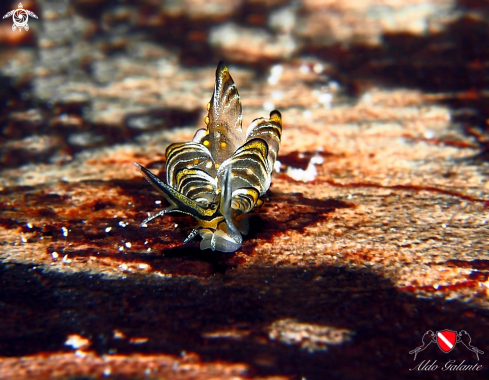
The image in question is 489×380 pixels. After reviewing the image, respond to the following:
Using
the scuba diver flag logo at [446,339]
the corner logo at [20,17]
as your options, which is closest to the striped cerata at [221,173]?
the scuba diver flag logo at [446,339]

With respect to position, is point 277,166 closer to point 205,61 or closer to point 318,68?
point 318,68

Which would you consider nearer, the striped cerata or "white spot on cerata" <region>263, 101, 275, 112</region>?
the striped cerata

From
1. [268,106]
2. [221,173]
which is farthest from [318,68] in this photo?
[221,173]

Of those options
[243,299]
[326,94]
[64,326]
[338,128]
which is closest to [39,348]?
[64,326]

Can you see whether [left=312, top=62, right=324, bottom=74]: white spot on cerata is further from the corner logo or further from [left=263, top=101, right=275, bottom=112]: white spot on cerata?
the corner logo

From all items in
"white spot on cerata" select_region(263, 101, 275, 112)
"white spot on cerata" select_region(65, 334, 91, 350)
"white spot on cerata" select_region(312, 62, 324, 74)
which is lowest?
"white spot on cerata" select_region(65, 334, 91, 350)

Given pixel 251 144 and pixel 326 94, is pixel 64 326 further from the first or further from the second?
pixel 326 94

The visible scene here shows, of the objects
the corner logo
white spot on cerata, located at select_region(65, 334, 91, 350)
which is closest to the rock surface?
white spot on cerata, located at select_region(65, 334, 91, 350)
